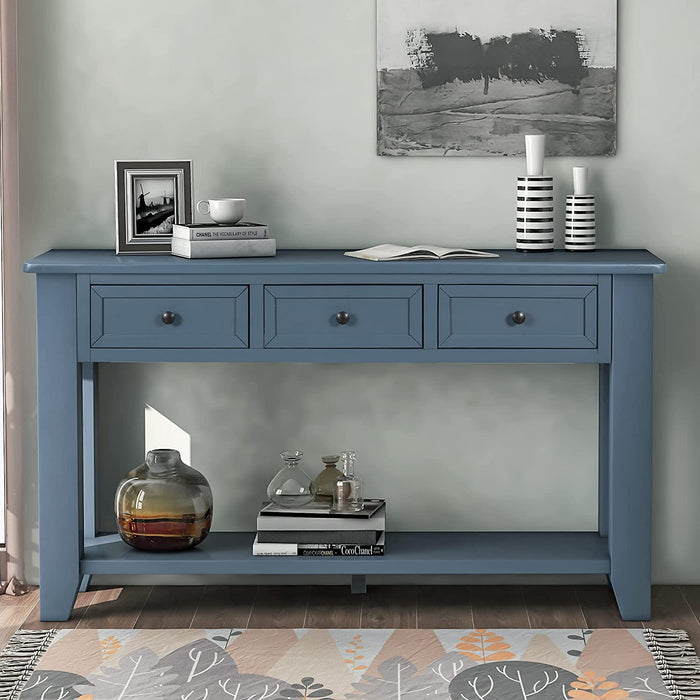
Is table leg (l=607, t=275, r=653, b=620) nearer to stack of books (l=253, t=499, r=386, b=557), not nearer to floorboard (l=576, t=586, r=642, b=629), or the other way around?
floorboard (l=576, t=586, r=642, b=629)

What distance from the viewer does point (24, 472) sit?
10.7ft

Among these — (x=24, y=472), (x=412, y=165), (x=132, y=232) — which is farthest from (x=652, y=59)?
(x=24, y=472)

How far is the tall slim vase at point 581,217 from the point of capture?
10.0 feet

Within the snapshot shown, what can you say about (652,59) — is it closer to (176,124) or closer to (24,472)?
(176,124)

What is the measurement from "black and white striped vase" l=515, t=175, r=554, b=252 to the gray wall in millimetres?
134

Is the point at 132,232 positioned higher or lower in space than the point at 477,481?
higher

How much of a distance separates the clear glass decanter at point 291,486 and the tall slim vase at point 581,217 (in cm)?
95

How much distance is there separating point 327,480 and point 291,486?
0.34ft

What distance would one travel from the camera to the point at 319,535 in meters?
2.96

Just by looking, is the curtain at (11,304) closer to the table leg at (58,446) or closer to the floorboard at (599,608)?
the table leg at (58,446)

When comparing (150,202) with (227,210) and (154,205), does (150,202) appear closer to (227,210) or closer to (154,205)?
(154,205)

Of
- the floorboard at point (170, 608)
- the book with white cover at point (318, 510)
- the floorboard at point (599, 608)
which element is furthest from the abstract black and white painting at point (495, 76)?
the floorboard at point (170, 608)

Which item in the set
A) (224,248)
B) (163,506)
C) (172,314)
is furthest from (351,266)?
(163,506)

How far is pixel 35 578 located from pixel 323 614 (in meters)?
0.88
